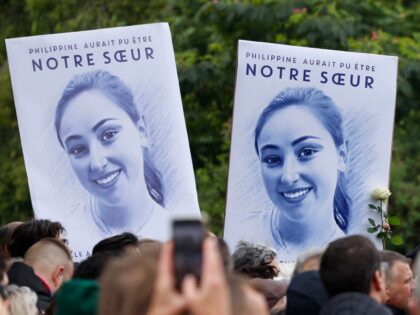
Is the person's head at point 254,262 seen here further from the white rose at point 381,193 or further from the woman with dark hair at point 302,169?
the white rose at point 381,193

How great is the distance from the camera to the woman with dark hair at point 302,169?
8.66 meters

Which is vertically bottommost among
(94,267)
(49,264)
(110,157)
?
(94,267)

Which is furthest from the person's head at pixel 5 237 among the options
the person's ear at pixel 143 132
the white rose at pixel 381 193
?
the white rose at pixel 381 193

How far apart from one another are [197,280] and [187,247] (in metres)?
0.08

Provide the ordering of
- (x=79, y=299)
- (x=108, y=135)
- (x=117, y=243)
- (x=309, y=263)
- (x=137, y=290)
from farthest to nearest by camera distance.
Answer: 1. (x=108, y=135)
2. (x=117, y=243)
3. (x=309, y=263)
4. (x=79, y=299)
5. (x=137, y=290)

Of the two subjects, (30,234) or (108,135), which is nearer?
(30,234)

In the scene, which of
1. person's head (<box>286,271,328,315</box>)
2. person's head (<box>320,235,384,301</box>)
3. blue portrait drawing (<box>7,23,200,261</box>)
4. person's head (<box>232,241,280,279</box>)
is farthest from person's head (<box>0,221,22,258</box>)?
person's head (<box>320,235,384,301</box>)

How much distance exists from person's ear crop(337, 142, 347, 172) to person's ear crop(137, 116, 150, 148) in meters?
1.20

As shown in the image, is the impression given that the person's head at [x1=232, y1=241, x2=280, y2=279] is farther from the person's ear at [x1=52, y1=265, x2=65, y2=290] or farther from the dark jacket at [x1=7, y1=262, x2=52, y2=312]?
the dark jacket at [x1=7, y1=262, x2=52, y2=312]

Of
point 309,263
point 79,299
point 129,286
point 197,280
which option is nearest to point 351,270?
point 309,263

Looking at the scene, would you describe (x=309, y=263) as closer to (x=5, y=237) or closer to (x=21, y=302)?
(x=21, y=302)

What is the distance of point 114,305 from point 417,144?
596 inches

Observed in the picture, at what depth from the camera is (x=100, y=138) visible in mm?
8430

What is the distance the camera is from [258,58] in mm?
8734
